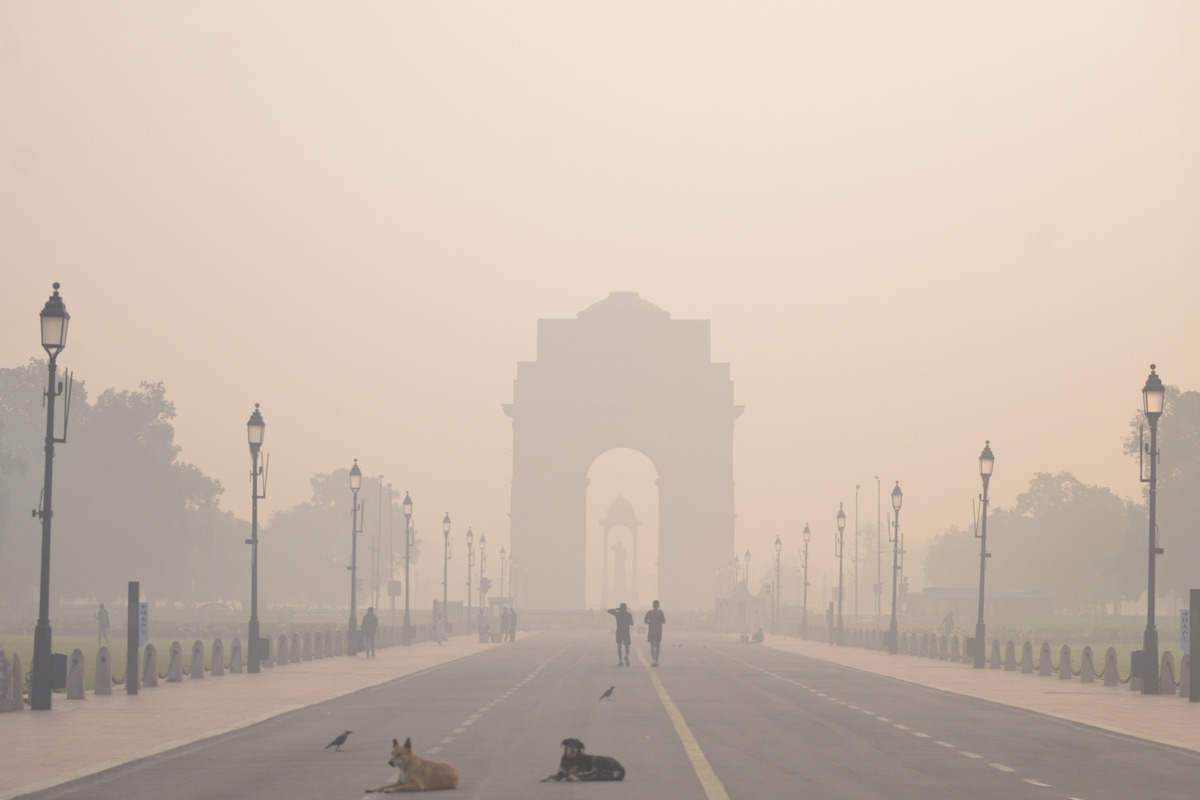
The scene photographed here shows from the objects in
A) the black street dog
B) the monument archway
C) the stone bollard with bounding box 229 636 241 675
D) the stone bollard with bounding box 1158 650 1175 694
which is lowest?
the stone bollard with bounding box 229 636 241 675

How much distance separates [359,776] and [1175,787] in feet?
24.2

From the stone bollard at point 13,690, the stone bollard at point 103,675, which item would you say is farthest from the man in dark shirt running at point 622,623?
the stone bollard at point 13,690

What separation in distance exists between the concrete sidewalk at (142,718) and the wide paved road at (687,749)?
47cm

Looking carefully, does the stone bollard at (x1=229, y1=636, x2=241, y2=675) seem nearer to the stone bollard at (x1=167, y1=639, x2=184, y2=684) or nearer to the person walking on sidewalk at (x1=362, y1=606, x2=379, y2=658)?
the stone bollard at (x1=167, y1=639, x2=184, y2=684)

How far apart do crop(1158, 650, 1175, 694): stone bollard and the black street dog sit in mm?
18844

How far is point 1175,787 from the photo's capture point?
14.6 metres

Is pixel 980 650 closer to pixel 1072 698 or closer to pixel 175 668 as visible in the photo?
pixel 1072 698

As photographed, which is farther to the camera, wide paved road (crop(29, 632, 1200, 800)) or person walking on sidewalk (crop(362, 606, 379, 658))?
person walking on sidewalk (crop(362, 606, 379, 658))

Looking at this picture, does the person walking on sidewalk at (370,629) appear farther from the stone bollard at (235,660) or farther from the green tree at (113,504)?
the green tree at (113,504)

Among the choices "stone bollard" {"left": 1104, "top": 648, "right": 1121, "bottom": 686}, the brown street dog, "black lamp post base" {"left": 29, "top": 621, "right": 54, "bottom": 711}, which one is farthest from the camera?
"stone bollard" {"left": 1104, "top": 648, "right": 1121, "bottom": 686}

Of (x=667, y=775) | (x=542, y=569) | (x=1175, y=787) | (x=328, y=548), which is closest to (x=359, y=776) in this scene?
(x=667, y=775)

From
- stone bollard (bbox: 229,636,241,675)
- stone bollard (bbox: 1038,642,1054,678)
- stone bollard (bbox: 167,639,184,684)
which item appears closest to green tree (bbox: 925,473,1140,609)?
stone bollard (bbox: 1038,642,1054,678)

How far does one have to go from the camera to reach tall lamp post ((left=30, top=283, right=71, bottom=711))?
23.1 metres

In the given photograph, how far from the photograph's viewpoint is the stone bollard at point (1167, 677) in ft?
99.5
